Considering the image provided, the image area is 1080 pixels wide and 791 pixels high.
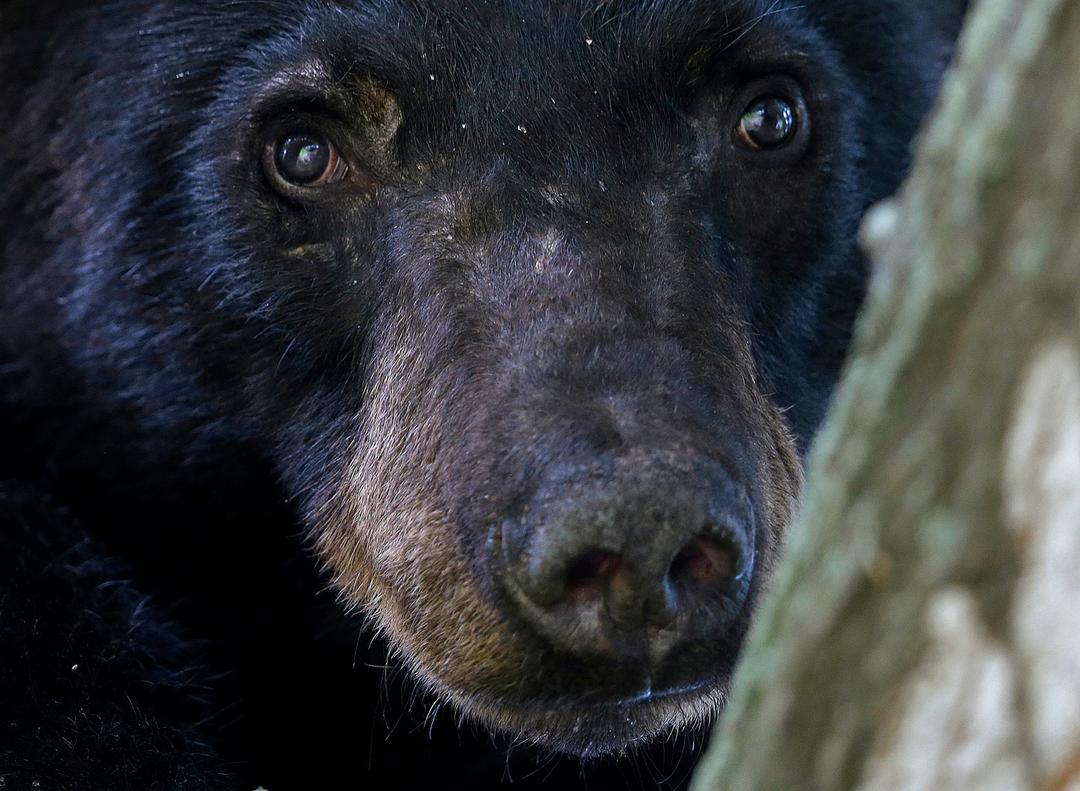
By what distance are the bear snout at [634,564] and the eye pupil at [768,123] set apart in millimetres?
1298

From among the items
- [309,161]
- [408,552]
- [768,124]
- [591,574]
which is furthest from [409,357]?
[768,124]

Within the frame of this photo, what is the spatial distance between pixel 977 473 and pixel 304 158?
2.77 meters

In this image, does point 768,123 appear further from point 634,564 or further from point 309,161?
point 634,564

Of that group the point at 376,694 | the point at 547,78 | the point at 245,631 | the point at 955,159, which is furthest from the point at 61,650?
the point at 955,159

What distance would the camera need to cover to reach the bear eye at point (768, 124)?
388 centimetres

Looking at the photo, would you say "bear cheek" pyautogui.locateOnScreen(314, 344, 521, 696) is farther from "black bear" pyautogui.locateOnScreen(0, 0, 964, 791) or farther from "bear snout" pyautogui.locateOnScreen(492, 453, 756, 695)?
"bear snout" pyautogui.locateOnScreen(492, 453, 756, 695)

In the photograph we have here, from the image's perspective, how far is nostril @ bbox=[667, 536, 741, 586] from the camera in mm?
2838

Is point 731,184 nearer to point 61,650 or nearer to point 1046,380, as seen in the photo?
point 61,650

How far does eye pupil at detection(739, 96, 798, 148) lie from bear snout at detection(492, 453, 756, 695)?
130 cm

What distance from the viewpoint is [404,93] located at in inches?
143

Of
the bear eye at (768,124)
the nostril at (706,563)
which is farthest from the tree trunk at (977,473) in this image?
the bear eye at (768,124)

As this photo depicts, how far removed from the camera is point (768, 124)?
12.9 feet

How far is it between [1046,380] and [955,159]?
0.21 meters

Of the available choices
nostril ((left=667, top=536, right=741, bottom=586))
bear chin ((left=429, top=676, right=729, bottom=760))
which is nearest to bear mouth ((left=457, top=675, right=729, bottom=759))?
bear chin ((left=429, top=676, right=729, bottom=760))
